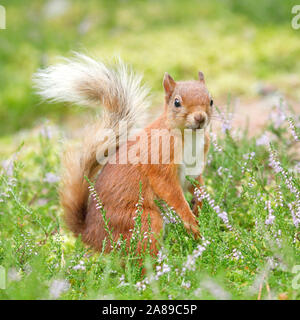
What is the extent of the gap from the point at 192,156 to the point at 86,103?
66cm

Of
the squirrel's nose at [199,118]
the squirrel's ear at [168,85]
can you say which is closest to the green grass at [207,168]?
the squirrel's nose at [199,118]

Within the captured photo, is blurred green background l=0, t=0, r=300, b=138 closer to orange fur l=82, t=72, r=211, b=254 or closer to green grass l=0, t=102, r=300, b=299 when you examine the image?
orange fur l=82, t=72, r=211, b=254

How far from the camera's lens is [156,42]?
22.4ft

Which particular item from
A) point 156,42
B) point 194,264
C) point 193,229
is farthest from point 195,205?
point 156,42

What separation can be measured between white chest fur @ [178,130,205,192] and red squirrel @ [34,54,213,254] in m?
0.01

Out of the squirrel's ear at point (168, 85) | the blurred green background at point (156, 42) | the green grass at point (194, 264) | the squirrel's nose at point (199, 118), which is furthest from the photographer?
the blurred green background at point (156, 42)

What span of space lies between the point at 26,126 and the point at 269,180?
3493 mm

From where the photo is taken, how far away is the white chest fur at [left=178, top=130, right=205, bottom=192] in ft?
7.99

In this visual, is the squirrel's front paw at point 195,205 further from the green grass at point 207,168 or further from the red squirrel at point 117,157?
the green grass at point 207,168

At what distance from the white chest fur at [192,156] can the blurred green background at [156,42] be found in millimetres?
2671

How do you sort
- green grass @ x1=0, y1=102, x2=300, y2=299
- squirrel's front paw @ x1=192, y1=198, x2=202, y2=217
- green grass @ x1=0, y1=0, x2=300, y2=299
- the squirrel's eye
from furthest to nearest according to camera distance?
squirrel's front paw @ x1=192, y1=198, x2=202, y2=217
the squirrel's eye
green grass @ x1=0, y1=0, x2=300, y2=299
green grass @ x1=0, y1=102, x2=300, y2=299

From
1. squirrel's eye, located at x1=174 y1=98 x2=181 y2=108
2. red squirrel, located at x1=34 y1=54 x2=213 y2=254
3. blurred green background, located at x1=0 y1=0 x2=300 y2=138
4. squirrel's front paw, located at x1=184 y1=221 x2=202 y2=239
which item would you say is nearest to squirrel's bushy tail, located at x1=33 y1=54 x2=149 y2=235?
red squirrel, located at x1=34 y1=54 x2=213 y2=254

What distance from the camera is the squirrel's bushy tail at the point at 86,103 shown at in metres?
2.53

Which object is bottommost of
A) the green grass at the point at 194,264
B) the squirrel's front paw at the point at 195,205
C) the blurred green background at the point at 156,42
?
the green grass at the point at 194,264
